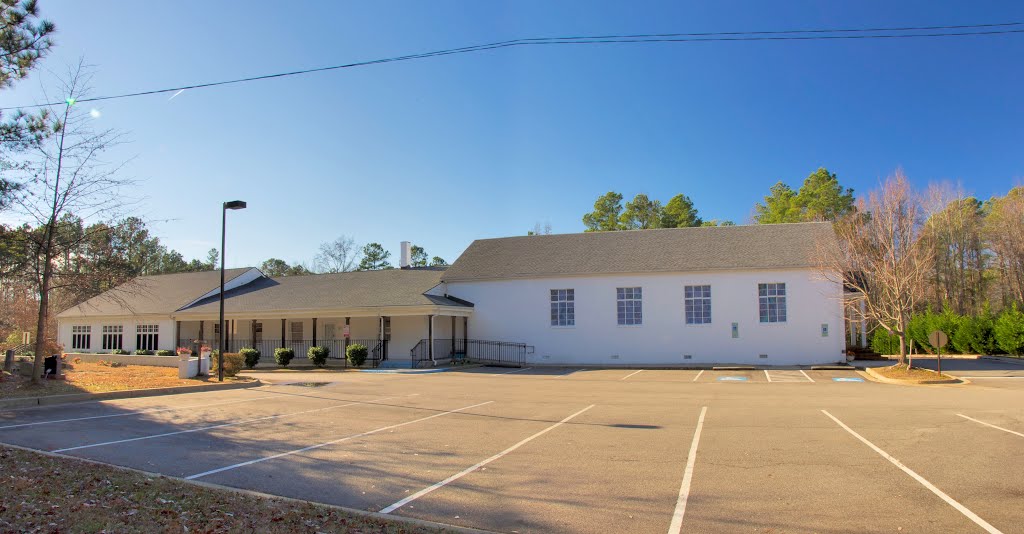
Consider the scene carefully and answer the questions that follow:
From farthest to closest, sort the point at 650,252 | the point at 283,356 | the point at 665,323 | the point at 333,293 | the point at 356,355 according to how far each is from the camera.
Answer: the point at 333,293 < the point at 650,252 < the point at 665,323 < the point at 283,356 < the point at 356,355

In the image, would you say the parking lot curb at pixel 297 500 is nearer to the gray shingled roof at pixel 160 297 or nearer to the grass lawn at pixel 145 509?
the grass lawn at pixel 145 509

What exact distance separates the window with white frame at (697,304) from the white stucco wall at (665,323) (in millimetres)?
266

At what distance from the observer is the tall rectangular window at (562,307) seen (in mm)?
31406

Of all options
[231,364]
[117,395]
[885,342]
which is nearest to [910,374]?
[885,342]

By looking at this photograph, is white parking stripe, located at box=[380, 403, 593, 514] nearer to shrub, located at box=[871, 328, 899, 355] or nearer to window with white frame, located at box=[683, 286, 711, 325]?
window with white frame, located at box=[683, 286, 711, 325]

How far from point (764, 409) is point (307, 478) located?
10.2 m

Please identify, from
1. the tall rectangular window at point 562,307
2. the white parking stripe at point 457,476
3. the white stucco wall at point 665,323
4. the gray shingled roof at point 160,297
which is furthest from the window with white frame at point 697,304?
the gray shingled roof at point 160,297

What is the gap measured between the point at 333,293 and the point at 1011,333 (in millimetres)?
36355

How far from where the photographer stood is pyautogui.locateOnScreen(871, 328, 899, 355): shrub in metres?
35.7

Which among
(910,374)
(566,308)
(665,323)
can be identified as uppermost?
(566,308)

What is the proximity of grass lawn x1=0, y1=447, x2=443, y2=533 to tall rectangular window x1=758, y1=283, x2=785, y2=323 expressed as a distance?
87.6ft

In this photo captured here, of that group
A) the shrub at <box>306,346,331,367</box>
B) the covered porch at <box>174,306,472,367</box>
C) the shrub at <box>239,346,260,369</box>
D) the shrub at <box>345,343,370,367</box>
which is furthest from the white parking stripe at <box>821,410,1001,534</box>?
the shrub at <box>239,346,260,369</box>

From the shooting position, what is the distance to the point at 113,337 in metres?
36.9

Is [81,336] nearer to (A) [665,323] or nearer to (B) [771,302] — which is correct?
(A) [665,323]
